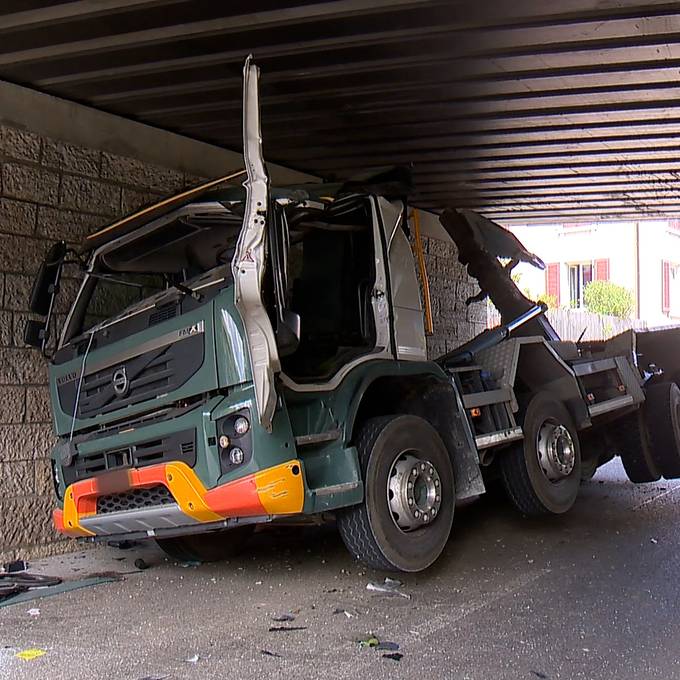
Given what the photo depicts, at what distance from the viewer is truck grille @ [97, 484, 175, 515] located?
509cm

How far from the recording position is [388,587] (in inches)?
222

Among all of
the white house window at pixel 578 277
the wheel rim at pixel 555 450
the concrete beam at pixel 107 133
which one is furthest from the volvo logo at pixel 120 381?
the white house window at pixel 578 277

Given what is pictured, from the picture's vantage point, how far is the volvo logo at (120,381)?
5.30 meters

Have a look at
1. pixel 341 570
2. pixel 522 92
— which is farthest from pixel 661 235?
pixel 341 570

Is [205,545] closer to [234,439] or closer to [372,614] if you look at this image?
[372,614]

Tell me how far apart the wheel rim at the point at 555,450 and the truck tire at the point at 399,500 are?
1.63 metres

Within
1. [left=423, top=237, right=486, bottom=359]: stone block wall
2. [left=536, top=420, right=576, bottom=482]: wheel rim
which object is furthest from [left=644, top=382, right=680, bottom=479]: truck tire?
[left=423, top=237, right=486, bottom=359]: stone block wall

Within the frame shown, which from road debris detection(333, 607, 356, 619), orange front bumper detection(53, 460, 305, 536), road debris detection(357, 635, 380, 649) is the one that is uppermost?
orange front bumper detection(53, 460, 305, 536)

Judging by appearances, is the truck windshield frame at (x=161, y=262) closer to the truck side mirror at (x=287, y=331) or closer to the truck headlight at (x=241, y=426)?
the truck side mirror at (x=287, y=331)

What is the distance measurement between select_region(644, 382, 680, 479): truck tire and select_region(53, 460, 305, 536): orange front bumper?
5298 mm

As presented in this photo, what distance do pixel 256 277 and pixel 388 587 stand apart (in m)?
2.44

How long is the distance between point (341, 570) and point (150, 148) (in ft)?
14.9

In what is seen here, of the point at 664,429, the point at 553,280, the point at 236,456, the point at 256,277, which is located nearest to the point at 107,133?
the point at 256,277

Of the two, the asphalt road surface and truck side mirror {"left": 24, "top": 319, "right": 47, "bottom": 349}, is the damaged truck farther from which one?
the asphalt road surface
